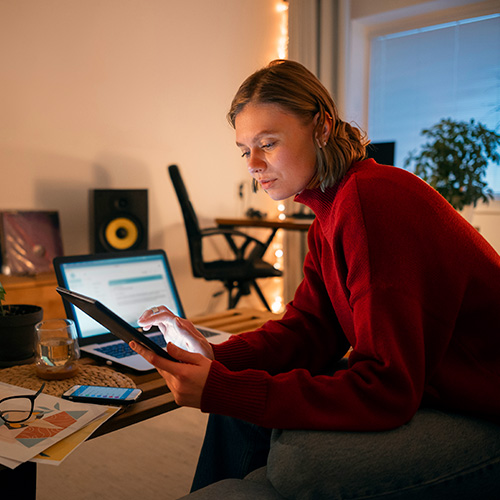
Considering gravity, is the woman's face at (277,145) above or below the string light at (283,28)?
below

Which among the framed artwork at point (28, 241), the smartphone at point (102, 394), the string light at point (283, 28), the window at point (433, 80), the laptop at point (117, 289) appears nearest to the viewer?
the smartphone at point (102, 394)

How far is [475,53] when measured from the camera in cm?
367

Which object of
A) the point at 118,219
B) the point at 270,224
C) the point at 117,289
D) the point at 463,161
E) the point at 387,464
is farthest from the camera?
the point at 270,224

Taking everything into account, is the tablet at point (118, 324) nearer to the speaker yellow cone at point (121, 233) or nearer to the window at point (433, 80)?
the speaker yellow cone at point (121, 233)

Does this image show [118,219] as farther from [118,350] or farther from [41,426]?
[41,426]

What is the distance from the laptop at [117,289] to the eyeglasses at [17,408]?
301 mm

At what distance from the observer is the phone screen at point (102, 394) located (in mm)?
903

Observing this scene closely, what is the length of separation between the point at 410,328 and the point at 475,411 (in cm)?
20

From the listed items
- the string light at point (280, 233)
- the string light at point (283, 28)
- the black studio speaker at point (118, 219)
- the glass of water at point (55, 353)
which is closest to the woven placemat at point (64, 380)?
the glass of water at point (55, 353)

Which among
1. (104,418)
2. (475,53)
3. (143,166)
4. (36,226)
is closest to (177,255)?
(143,166)

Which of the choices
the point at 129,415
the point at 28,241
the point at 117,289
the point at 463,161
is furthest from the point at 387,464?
the point at 463,161

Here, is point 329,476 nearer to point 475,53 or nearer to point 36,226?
point 36,226

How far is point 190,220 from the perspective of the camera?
306 cm

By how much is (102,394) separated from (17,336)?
333 mm
